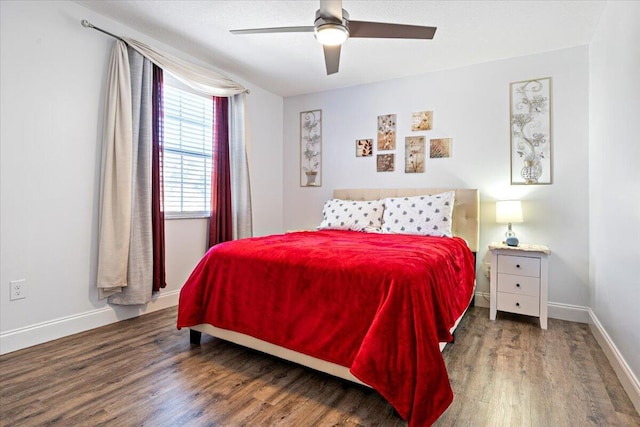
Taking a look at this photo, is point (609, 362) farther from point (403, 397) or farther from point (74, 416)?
point (74, 416)

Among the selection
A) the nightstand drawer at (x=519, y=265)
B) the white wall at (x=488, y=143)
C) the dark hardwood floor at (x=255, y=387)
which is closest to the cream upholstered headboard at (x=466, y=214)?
the white wall at (x=488, y=143)

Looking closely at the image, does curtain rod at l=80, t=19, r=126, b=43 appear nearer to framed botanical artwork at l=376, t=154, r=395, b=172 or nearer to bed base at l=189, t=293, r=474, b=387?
bed base at l=189, t=293, r=474, b=387

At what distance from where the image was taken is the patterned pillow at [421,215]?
10.2 feet

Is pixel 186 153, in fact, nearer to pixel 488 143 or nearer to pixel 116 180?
pixel 116 180

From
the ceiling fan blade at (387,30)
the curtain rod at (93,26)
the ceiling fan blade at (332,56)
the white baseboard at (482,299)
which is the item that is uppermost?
the curtain rod at (93,26)

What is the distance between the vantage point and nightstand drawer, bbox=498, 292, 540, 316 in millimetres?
2820

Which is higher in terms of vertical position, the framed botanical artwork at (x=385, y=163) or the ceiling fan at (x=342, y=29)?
the ceiling fan at (x=342, y=29)

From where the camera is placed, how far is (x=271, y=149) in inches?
180

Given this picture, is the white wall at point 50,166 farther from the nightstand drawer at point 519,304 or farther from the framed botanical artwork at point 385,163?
the nightstand drawer at point 519,304

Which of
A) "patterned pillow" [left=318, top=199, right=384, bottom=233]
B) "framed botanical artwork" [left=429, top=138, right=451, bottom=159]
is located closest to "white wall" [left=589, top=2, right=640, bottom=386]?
"framed botanical artwork" [left=429, top=138, right=451, bottom=159]

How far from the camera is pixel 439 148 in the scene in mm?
3648

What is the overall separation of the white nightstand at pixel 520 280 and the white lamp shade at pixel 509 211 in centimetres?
25

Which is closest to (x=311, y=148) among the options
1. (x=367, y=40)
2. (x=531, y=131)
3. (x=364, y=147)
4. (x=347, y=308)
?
(x=364, y=147)

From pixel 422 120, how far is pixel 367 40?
116cm
